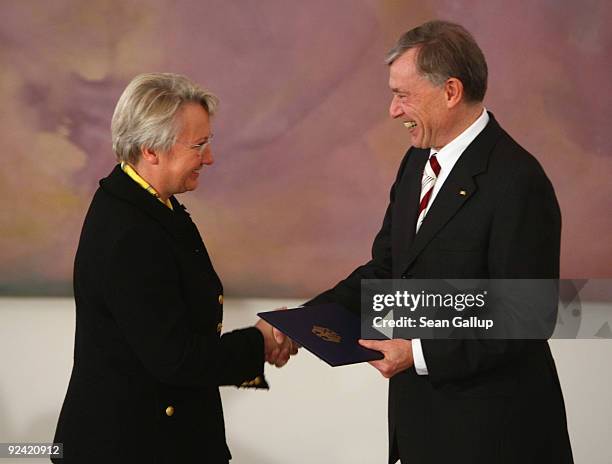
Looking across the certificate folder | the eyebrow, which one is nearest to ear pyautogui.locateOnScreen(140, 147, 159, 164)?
the eyebrow

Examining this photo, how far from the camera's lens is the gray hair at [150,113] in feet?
7.04

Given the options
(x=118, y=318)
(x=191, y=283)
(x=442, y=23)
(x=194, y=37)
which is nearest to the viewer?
(x=118, y=318)

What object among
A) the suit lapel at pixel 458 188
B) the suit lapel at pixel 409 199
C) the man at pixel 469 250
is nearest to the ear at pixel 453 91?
the man at pixel 469 250

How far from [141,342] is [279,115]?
2.04m

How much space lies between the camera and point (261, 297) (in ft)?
13.1

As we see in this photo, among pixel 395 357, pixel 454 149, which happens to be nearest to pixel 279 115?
pixel 454 149

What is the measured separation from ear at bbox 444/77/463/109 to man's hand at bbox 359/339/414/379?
0.65 m

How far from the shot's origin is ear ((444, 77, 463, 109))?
2328 mm

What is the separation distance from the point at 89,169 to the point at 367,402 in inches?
66.1

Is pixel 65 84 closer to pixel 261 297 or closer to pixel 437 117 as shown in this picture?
pixel 261 297

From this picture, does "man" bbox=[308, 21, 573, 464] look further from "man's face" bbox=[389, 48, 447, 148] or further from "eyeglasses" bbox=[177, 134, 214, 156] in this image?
"eyeglasses" bbox=[177, 134, 214, 156]

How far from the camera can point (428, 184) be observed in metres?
2.47

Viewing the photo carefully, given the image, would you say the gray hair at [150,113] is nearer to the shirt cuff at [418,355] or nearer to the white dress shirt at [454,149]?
the white dress shirt at [454,149]

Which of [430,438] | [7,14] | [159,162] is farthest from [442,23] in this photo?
[7,14]
